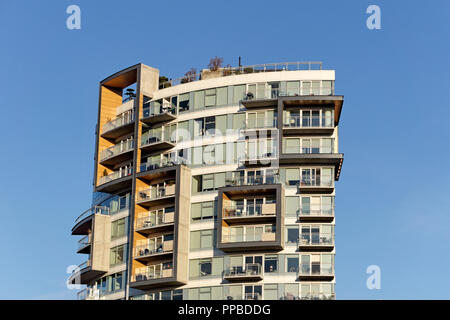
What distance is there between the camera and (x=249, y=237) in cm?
9356

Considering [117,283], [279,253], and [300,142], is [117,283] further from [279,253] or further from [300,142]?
[300,142]

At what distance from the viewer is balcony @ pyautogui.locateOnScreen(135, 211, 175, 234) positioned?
3807 inches

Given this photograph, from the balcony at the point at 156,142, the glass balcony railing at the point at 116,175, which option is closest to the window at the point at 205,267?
the balcony at the point at 156,142

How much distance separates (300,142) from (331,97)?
5.60 m

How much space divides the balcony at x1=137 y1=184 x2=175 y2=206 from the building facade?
0.49ft

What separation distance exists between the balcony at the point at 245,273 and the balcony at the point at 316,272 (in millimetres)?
4106

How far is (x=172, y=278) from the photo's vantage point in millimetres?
93312

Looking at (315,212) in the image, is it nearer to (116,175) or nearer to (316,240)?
(316,240)

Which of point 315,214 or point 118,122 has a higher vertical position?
point 118,122

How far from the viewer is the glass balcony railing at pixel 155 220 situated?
96.9m

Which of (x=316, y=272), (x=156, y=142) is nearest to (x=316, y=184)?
(x=316, y=272)

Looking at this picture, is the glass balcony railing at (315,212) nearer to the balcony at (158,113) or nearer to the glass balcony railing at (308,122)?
the glass balcony railing at (308,122)

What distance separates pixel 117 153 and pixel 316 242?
86.1 feet
